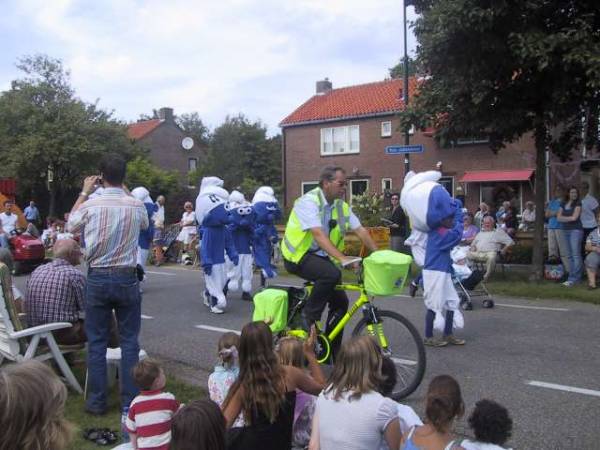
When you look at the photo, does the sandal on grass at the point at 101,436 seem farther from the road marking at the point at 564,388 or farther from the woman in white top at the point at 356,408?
the road marking at the point at 564,388

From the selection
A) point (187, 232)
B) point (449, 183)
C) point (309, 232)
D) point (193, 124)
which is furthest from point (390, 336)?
point (193, 124)

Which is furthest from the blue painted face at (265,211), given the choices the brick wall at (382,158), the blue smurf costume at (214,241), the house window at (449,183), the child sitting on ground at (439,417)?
the house window at (449,183)

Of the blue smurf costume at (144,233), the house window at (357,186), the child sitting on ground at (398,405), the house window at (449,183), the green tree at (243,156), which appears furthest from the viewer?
the green tree at (243,156)

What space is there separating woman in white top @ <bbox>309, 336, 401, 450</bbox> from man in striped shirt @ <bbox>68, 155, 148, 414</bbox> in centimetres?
228

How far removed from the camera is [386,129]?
34.7m

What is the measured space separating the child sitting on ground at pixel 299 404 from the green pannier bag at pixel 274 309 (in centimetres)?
158

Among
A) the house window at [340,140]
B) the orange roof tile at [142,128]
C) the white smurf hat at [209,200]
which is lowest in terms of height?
the white smurf hat at [209,200]

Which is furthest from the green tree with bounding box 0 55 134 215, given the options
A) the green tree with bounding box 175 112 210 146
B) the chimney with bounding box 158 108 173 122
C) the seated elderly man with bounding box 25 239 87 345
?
the green tree with bounding box 175 112 210 146

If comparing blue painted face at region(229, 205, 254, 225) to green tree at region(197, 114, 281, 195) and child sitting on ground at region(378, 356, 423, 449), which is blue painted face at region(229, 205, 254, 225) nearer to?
→ child sitting on ground at region(378, 356, 423, 449)

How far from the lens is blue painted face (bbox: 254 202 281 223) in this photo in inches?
483

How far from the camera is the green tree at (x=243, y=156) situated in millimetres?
52281

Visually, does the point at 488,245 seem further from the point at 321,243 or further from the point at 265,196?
the point at 321,243

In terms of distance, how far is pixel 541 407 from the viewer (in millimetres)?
5402

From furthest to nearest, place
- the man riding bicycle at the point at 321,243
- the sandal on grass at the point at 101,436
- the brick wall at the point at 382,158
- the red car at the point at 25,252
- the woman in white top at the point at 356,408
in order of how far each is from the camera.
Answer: the brick wall at the point at 382,158 < the red car at the point at 25,252 < the man riding bicycle at the point at 321,243 < the sandal on grass at the point at 101,436 < the woman in white top at the point at 356,408
